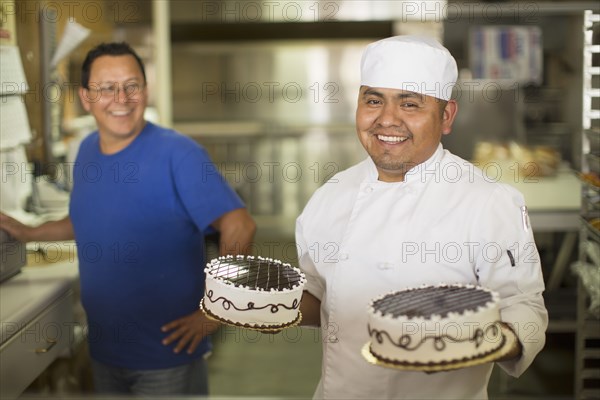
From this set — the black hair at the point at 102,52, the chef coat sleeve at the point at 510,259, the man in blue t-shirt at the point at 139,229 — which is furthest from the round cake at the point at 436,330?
the black hair at the point at 102,52

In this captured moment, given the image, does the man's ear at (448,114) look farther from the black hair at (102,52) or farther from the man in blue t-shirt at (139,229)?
the black hair at (102,52)

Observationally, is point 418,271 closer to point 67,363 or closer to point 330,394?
point 330,394

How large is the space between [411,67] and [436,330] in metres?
0.56

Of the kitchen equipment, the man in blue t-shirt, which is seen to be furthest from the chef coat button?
the kitchen equipment

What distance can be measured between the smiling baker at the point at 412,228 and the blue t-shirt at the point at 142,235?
1.84ft

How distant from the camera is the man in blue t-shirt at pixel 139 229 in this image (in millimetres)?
2059

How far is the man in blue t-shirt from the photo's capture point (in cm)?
206

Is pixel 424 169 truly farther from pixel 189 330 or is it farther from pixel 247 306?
pixel 189 330

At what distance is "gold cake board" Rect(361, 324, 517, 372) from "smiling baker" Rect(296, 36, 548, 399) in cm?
14

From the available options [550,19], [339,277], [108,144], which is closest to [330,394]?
[339,277]

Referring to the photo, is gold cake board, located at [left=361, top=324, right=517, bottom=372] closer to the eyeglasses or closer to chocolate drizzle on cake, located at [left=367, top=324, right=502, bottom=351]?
chocolate drizzle on cake, located at [left=367, top=324, right=502, bottom=351]

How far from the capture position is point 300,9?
13.2ft

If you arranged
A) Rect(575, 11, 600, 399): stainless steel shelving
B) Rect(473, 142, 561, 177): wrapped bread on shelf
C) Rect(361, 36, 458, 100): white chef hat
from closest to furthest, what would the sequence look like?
Rect(361, 36, 458, 100): white chef hat, Rect(575, 11, 600, 399): stainless steel shelving, Rect(473, 142, 561, 177): wrapped bread on shelf

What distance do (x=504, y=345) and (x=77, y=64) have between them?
2.50 meters
